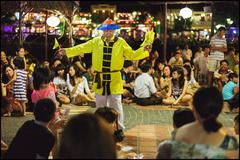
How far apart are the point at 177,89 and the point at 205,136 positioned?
7.87 meters

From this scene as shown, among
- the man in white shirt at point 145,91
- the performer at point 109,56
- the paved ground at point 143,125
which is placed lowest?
the paved ground at point 143,125

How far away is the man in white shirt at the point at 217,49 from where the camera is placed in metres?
12.5

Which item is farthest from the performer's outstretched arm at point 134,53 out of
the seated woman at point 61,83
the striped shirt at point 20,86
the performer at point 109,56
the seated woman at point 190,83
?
the seated woman at point 190,83

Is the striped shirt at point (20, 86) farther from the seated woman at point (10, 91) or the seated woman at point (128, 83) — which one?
the seated woman at point (128, 83)

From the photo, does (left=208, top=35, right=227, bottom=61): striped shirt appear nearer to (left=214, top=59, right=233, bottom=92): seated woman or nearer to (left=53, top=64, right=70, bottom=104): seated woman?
(left=214, top=59, right=233, bottom=92): seated woman

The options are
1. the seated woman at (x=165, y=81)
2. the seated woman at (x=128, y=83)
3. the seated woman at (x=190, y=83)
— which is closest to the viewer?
the seated woman at (x=190, y=83)

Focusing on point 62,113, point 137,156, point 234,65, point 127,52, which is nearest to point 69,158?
point 137,156

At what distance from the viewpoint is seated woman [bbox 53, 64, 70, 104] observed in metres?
11.0

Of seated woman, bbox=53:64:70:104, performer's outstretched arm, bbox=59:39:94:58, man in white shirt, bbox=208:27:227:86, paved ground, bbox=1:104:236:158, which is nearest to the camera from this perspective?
paved ground, bbox=1:104:236:158

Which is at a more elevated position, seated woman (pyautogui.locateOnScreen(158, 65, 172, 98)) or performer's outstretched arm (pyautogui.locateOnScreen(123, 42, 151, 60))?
performer's outstretched arm (pyautogui.locateOnScreen(123, 42, 151, 60))

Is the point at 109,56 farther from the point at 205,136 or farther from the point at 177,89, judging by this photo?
the point at 177,89

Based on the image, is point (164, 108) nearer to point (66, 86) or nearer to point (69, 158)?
point (66, 86)

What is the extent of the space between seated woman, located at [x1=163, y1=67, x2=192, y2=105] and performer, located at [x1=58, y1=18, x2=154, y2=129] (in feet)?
13.3

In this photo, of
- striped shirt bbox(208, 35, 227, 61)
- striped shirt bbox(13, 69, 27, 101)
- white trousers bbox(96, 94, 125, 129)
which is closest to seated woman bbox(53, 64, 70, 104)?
striped shirt bbox(13, 69, 27, 101)
